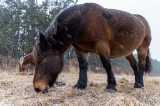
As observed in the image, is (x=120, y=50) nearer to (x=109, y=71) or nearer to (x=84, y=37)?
(x=109, y=71)

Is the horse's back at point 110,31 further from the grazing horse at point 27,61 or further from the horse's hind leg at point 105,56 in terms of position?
the grazing horse at point 27,61

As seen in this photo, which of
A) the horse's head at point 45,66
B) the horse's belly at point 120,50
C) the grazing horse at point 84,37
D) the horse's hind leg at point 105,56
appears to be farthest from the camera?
→ the horse's belly at point 120,50

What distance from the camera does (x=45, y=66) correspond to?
10.8 ft

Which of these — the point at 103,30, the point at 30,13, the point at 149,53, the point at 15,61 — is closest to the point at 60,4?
the point at 30,13

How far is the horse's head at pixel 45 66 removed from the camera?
125 inches

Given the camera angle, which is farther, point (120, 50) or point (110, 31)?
point (120, 50)

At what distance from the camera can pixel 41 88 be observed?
314cm

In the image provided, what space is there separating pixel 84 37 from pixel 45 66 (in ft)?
3.04

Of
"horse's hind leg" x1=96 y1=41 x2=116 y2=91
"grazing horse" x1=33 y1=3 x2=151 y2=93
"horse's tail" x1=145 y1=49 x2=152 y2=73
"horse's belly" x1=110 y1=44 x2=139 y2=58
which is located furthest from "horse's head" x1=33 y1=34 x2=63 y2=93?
"horse's tail" x1=145 y1=49 x2=152 y2=73

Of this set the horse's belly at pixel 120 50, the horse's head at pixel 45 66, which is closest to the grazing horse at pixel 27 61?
the horse's belly at pixel 120 50

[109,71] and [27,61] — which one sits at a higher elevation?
[27,61]

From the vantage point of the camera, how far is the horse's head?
3180 millimetres

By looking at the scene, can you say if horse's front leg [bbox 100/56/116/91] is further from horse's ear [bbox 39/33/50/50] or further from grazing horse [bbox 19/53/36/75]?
grazing horse [bbox 19/53/36/75]

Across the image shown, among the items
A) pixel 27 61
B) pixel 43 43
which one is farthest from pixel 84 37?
pixel 27 61
